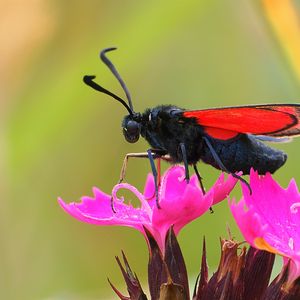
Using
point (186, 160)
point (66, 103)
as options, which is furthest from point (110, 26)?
point (186, 160)

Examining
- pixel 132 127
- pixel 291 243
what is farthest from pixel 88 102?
pixel 291 243

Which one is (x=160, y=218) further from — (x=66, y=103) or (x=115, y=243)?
(x=115, y=243)

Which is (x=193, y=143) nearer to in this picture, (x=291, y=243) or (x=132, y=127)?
(x=132, y=127)

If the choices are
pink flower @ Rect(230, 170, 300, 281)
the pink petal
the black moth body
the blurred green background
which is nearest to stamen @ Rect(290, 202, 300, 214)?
pink flower @ Rect(230, 170, 300, 281)

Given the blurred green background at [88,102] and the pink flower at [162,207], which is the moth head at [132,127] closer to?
the pink flower at [162,207]

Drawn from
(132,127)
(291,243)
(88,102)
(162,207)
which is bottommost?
(291,243)

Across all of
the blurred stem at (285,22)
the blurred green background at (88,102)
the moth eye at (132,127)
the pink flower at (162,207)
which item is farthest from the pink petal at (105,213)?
the blurred stem at (285,22)
